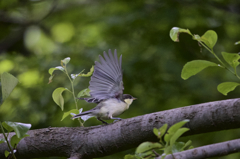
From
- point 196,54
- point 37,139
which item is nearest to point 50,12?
point 196,54

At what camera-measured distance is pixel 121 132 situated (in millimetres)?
1192

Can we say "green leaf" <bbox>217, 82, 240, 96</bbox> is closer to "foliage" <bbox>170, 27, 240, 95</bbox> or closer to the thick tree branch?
"foliage" <bbox>170, 27, 240, 95</bbox>

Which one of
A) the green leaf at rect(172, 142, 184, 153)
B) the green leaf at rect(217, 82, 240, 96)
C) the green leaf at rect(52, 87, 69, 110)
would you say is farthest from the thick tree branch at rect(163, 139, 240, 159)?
the green leaf at rect(52, 87, 69, 110)

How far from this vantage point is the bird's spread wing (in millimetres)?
1585

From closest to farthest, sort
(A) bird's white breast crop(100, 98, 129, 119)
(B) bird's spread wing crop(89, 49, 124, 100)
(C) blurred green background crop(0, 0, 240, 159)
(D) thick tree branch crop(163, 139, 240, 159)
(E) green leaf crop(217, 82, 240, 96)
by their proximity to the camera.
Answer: (D) thick tree branch crop(163, 139, 240, 159), (E) green leaf crop(217, 82, 240, 96), (B) bird's spread wing crop(89, 49, 124, 100), (A) bird's white breast crop(100, 98, 129, 119), (C) blurred green background crop(0, 0, 240, 159)

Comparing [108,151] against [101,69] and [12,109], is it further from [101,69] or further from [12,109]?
[12,109]

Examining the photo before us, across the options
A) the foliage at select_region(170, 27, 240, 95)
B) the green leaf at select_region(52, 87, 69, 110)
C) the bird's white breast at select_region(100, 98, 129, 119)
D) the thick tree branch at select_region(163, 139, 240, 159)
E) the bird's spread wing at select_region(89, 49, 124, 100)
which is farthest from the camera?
the bird's white breast at select_region(100, 98, 129, 119)

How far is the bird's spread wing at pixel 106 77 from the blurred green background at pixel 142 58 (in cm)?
65

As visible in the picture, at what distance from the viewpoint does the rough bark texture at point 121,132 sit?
3.20 feet

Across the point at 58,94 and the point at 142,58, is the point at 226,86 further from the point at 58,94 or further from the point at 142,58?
the point at 142,58

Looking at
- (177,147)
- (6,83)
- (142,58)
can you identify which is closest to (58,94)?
(6,83)

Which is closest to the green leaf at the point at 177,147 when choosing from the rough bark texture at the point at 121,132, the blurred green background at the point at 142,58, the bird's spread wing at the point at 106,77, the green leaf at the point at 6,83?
the rough bark texture at the point at 121,132

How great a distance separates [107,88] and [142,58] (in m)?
0.89

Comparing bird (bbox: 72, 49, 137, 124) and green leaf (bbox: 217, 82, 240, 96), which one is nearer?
green leaf (bbox: 217, 82, 240, 96)
